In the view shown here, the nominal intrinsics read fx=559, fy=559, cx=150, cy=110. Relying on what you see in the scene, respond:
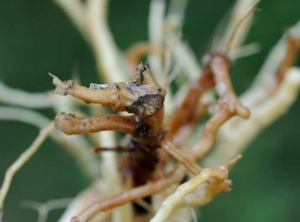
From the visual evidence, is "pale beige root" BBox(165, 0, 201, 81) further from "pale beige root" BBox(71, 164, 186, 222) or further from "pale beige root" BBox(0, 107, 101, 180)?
"pale beige root" BBox(71, 164, 186, 222)

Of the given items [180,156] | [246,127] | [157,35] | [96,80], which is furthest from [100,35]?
[96,80]

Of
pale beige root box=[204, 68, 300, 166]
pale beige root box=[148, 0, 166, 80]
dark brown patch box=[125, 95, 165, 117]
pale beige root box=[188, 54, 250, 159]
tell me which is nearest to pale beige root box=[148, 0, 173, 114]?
pale beige root box=[148, 0, 166, 80]

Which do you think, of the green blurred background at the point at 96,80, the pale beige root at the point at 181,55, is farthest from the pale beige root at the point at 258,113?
the green blurred background at the point at 96,80

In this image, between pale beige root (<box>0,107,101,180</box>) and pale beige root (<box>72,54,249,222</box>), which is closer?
pale beige root (<box>72,54,249,222</box>)

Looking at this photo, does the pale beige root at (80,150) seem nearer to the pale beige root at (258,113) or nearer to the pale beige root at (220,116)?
the pale beige root at (258,113)

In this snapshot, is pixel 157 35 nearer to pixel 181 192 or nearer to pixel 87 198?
pixel 87 198
